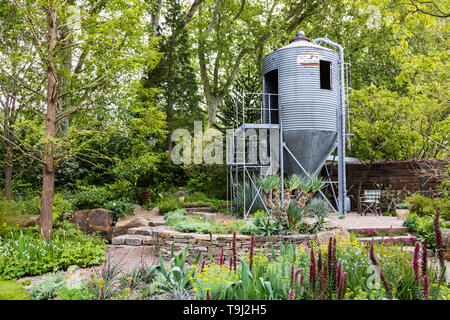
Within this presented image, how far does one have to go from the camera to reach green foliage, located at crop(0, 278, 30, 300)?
3.99 m

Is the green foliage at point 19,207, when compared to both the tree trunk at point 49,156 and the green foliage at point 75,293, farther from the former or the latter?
the green foliage at point 75,293

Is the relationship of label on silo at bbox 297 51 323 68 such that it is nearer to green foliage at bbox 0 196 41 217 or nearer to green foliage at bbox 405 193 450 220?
green foliage at bbox 405 193 450 220

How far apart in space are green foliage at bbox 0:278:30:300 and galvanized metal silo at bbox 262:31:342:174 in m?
7.95

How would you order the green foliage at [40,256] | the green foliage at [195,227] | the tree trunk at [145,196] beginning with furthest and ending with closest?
the tree trunk at [145,196]
the green foliage at [195,227]
the green foliage at [40,256]

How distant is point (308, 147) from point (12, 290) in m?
8.59

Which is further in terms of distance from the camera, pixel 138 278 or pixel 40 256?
pixel 40 256

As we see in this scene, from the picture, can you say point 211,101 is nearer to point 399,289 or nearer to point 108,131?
point 108,131

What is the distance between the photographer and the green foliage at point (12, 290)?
13.1 ft

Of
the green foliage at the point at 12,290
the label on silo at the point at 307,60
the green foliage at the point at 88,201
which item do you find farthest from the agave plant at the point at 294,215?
the green foliage at the point at 88,201

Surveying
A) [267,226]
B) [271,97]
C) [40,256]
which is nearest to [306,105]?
[271,97]

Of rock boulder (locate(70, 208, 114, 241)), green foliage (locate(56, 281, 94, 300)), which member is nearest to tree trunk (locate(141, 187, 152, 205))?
rock boulder (locate(70, 208, 114, 241))

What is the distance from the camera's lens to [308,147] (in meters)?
10.7

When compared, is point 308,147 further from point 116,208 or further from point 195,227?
point 116,208
